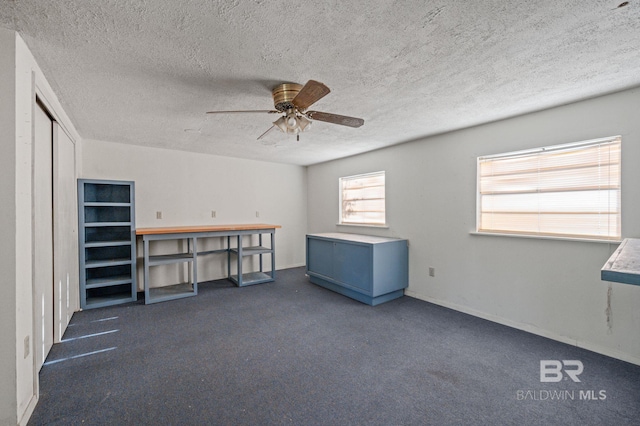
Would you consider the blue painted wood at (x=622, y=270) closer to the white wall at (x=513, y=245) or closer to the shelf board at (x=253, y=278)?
the white wall at (x=513, y=245)

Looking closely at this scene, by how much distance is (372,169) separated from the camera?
14.7 ft

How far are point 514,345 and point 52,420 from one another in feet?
11.5

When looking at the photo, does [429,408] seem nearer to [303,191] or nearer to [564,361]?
[564,361]

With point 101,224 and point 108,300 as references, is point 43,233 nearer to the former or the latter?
point 101,224

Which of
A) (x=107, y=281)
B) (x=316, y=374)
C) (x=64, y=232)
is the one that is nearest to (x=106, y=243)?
(x=107, y=281)

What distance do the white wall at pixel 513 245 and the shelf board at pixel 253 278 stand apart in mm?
2064

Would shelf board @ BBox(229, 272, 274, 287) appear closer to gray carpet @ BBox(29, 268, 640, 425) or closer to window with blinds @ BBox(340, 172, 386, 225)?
gray carpet @ BBox(29, 268, 640, 425)

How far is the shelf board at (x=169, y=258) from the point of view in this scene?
144 inches

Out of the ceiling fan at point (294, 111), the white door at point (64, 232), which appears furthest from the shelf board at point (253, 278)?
the ceiling fan at point (294, 111)

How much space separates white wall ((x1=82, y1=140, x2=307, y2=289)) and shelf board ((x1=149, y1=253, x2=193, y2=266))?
0.30 metres

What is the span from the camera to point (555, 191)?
2.64m

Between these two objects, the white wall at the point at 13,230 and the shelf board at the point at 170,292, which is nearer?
the white wall at the point at 13,230

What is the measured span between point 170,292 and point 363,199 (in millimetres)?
3372

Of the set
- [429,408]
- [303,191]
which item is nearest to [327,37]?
[429,408]
